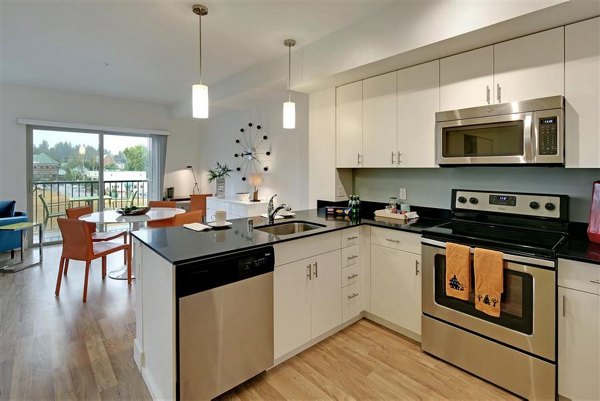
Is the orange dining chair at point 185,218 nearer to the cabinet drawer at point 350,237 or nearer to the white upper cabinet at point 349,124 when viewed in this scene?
the white upper cabinet at point 349,124

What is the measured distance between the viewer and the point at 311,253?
7.52ft

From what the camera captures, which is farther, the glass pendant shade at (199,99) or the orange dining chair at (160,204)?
the orange dining chair at (160,204)

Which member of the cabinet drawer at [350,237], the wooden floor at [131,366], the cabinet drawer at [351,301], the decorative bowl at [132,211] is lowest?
the wooden floor at [131,366]

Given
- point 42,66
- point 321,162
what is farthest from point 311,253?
point 42,66

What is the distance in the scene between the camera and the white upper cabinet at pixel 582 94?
5.94 ft

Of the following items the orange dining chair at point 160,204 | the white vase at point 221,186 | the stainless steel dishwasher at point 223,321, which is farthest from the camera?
the white vase at point 221,186

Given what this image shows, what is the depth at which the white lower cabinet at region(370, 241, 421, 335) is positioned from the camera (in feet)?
7.91

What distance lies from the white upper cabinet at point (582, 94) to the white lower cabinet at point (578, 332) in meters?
0.68

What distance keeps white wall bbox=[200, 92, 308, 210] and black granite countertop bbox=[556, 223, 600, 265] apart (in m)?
2.69

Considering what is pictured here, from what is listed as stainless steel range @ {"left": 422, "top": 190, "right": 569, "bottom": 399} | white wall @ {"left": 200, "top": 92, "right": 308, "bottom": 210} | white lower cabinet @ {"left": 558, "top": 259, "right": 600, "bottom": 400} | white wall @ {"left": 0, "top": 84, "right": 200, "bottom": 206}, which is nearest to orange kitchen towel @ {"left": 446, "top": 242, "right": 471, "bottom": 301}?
stainless steel range @ {"left": 422, "top": 190, "right": 569, "bottom": 399}

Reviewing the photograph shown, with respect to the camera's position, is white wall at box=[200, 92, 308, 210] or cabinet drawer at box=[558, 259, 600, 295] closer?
cabinet drawer at box=[558, 259, 600, 295]

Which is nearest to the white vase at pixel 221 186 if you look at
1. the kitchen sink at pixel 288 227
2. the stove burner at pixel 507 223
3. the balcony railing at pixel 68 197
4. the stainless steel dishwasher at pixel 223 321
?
the balcony railing at pixel 68 197

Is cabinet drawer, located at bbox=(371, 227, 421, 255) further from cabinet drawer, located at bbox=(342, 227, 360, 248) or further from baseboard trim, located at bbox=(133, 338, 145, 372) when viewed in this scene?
baseboard trim, located at bbox=(133, 338, 145, 372)

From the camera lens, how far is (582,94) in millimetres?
1855
